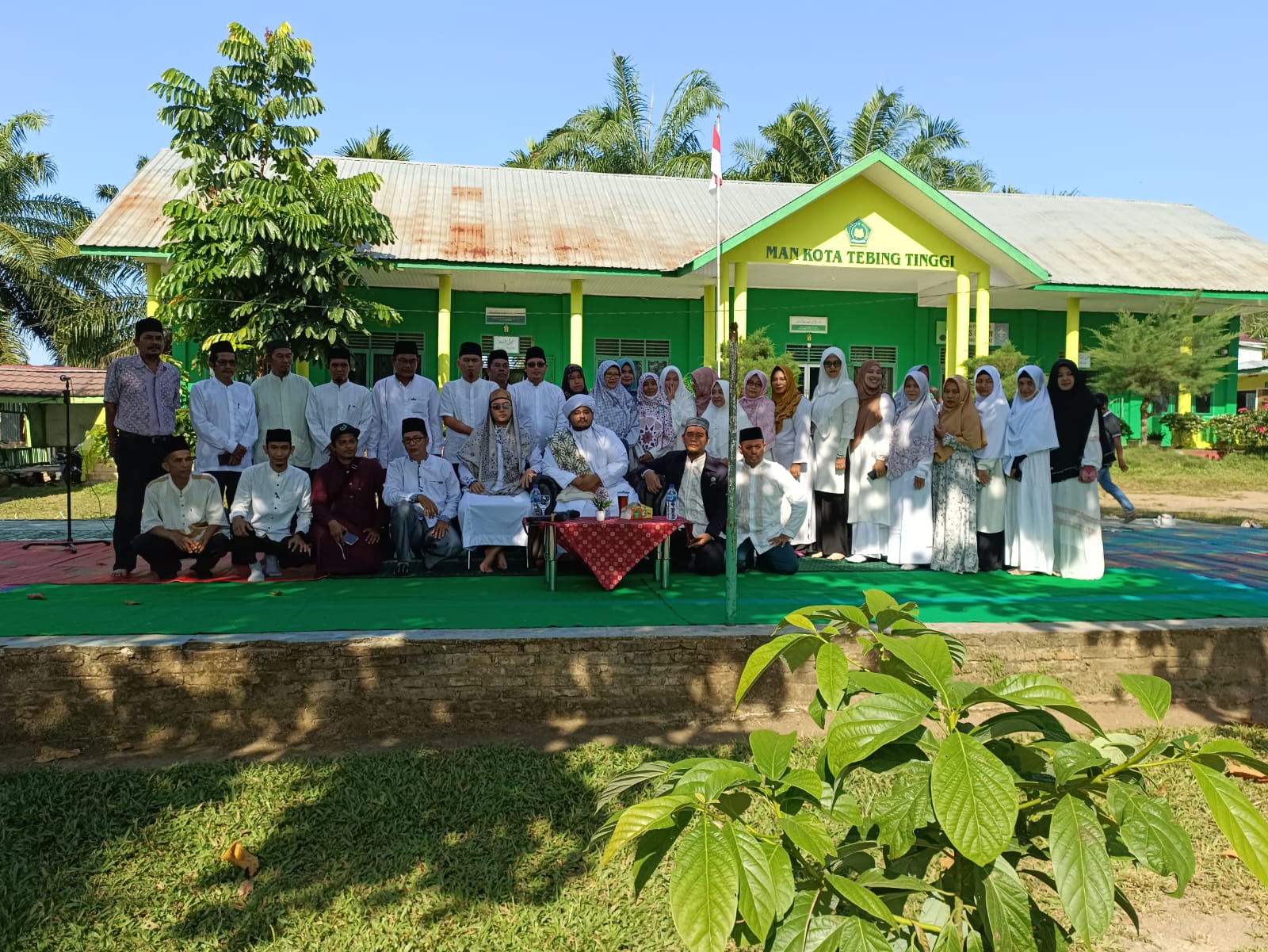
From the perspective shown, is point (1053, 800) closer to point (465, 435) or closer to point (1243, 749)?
point (1243, 749)

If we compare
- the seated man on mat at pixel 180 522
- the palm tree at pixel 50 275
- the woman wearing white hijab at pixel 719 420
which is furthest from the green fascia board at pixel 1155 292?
the palm tree at pixel 50 275

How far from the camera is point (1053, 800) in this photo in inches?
50.6

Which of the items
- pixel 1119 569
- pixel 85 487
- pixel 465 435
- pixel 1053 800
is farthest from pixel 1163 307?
pixel 85 487

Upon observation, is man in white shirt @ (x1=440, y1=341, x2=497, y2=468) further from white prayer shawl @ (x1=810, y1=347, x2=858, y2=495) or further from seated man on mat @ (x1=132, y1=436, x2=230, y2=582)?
white prayer shawl @ (x1=810, y1=347, x2=858, y2=495)

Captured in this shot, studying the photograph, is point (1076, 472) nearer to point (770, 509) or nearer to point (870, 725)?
point (770, 509)

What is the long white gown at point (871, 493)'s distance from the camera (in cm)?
779

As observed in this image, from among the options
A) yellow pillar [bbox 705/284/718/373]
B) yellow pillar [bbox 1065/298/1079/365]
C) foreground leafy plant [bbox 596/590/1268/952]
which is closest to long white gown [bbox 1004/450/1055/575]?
foreground leafy plant [bbox 596/590/1268/952]

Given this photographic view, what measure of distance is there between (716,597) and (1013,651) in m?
1.85

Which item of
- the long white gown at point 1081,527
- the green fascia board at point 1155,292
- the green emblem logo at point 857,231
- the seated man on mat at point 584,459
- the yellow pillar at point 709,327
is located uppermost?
the green emblem logo at point 857,231

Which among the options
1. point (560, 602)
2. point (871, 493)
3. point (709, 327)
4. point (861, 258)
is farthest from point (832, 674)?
point (709, 327)

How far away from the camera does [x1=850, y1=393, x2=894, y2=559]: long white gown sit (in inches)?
307

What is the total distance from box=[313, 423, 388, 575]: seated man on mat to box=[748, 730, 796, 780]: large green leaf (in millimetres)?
6021

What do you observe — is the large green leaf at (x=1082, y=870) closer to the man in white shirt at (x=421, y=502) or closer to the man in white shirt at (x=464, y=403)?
the man in white shirt at (x=421, y=502)

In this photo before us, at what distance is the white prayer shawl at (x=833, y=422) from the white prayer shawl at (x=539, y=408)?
7.51 ft
